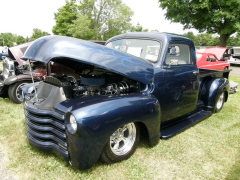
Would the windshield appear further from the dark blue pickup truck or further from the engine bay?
the engine bay

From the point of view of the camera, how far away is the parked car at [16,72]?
5195mm

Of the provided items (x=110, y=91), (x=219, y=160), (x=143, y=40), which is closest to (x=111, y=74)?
(x=110, y=91)

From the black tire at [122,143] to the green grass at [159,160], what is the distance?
0.11 m

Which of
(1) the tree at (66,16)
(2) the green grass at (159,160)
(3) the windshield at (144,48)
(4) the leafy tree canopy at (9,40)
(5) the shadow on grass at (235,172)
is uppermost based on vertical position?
(1) the tree at (66,16)

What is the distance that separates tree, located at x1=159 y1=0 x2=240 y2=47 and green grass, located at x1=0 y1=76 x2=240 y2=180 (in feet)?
49.1

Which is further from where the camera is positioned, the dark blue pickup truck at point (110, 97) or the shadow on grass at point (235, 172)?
the shadow on grass at point (235, 172)

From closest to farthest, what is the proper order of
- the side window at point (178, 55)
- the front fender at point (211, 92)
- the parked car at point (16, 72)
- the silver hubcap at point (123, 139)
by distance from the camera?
the silver hubcap at point (123, 139)
the side window at point (178, 55)
the front fender at point (211, 92)
the parked car at point (16, 72)

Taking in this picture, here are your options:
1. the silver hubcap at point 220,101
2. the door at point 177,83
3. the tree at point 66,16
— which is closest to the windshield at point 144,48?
the door at point 177,83

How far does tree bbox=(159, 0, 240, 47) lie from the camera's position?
15430mm

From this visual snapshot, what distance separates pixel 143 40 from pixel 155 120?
1.48 meters

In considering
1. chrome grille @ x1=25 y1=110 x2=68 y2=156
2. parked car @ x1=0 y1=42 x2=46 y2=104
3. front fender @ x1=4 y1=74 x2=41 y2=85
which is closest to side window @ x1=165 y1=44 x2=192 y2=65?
chrome grille @ x1=25 y1=110 x2=68 y2=156

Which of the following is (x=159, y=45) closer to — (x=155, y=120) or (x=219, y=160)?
(x=155, y=120)

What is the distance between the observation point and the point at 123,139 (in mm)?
2742

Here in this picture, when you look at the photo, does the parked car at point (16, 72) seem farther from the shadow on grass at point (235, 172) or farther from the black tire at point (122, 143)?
the shadow on grass at point (235, 172)
